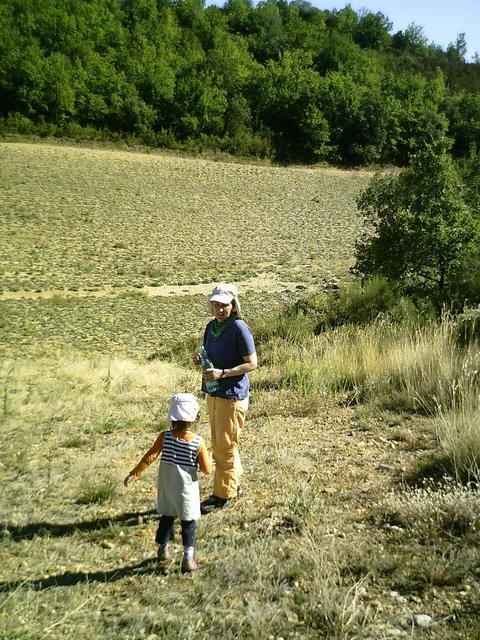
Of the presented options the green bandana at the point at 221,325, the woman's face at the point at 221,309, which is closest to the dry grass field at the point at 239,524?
the green bandana at the point at 221,325

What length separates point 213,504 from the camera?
4.49m

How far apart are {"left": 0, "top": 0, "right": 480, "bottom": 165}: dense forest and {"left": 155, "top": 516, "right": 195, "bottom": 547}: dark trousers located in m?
56.0

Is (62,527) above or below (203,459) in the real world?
below

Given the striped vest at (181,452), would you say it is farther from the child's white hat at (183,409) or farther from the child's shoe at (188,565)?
the child's shoe at (188,565)

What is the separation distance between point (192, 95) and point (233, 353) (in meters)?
67.8

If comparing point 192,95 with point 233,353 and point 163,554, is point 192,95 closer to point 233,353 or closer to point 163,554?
point 233,353

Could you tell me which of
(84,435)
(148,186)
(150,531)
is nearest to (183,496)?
(150,531)

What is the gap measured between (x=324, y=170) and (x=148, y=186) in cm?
2355

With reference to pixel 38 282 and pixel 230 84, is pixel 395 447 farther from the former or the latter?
pixel 230 84

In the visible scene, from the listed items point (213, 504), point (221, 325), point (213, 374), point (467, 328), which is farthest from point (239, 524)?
point (467, 328)

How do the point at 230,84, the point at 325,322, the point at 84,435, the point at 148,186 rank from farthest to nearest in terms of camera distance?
the point at 230,84 → the point at 148,186 → the point at 325,322 → the point at 84,435

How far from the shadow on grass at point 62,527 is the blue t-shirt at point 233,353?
1.15 m

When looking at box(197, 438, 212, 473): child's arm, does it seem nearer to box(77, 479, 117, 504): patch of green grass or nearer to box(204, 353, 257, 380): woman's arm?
box(204, 353, 257, 380): woman's arm

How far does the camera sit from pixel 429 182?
523 inches
